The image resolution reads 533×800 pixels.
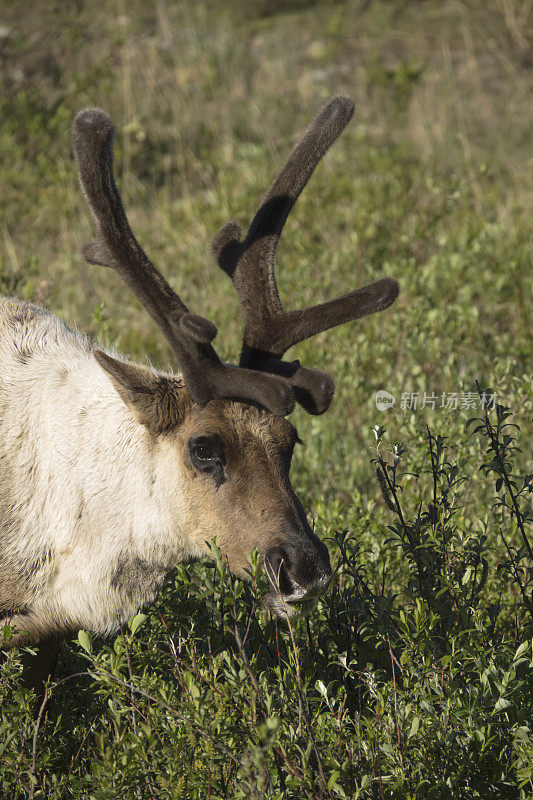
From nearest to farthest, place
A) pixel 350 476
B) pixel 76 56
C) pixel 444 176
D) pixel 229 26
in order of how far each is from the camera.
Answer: pixel 350 476 < pixel 444 176 < pixel 76 56 < pixel 229 26

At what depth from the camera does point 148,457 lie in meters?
3.10

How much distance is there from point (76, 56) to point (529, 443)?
815 cm

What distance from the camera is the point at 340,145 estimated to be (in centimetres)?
899

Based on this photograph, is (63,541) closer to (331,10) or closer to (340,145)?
(340,145)

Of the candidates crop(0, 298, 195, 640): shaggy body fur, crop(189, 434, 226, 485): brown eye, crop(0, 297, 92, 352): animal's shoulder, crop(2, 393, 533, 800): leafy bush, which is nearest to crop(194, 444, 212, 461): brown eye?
crop(189, 434, 226, 485): brown eye

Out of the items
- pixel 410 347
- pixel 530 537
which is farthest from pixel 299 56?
pixel 530 537

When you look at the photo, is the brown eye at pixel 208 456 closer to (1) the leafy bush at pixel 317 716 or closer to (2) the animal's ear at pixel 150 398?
(2) the animal's ear at pixel 150 398

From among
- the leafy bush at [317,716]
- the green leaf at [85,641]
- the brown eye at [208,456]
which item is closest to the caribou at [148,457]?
the brown eye at [208,456]

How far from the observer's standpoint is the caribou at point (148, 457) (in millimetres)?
2914

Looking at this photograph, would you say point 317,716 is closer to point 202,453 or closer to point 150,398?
point 202,453

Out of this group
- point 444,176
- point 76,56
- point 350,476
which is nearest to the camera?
point 350,476

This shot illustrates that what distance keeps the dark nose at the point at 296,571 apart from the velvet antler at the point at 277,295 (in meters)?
0.57

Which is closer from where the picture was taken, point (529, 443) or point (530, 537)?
point (530, 537)

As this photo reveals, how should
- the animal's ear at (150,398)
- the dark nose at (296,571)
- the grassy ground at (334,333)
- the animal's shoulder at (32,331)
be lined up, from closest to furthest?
the grassy ground at (334,333), the dark nose at (296,571), the animal's ear at (150,398), the animal's shoulder at (32,331)
